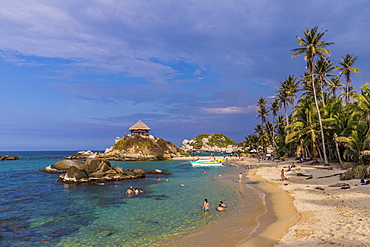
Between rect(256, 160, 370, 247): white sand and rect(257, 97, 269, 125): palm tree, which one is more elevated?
rect(257, 97, 269, 125): palm tree

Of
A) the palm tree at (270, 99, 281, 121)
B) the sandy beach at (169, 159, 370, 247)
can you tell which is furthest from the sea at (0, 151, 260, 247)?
the palm tree at (270, 99, 281, 121)

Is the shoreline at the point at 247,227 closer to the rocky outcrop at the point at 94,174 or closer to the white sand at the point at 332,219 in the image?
the white sand at the point at 332,219

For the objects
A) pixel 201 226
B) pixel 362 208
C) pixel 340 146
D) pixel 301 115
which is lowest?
pixel 201 226

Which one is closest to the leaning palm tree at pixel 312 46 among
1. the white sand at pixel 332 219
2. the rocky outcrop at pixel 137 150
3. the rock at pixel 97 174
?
the white sand at pixel 332 219

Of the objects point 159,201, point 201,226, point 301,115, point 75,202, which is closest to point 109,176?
point 75,202

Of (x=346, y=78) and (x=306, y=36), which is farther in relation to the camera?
(x=346, y=78)

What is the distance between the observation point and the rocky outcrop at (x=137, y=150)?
10319cm

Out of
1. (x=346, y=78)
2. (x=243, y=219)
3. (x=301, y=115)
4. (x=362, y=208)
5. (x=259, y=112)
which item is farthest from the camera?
(x=259, y=112)

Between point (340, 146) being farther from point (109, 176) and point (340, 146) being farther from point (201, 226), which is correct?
point (109, 176)

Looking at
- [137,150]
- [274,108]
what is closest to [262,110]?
[274,108]

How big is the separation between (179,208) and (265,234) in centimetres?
922

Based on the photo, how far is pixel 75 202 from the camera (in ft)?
79.2

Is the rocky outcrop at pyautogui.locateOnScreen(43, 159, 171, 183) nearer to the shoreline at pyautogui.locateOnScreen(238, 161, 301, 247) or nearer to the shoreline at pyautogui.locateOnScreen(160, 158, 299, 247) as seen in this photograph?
the shoreline at pyautogui.locateOnScreen(160, 158, 299, 247)

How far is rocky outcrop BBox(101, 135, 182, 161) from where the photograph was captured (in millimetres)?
103188
